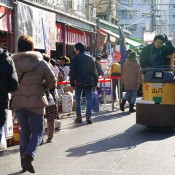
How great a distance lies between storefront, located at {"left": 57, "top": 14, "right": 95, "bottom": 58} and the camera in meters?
19.8

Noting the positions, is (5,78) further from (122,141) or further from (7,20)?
(7,20)

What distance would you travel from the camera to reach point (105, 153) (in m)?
7.83

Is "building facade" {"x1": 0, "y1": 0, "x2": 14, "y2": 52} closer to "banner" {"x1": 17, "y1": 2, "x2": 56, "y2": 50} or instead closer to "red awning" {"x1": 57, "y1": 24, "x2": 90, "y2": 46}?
"banner" {"x1": 17, "y1": 2, "x2": 56, "y2": 50}

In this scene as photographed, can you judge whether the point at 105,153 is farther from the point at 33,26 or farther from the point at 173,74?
the point at 33,26

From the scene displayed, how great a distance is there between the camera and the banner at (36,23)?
14.0 metres

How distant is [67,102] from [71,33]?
9.12 metres

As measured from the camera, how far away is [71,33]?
2191cm

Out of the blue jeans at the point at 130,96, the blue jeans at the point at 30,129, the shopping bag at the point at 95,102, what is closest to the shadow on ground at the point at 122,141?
the blue jeans at the point at 30,129

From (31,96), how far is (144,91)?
4.17 metres

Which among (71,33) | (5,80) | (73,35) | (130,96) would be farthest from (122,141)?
(73,35)

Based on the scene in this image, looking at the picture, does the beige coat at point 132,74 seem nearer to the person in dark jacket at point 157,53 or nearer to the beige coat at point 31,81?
the person in dark jacket at point 157,53

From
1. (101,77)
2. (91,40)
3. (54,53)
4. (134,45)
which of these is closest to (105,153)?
(101,77)

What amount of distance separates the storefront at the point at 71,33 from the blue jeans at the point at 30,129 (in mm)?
12604

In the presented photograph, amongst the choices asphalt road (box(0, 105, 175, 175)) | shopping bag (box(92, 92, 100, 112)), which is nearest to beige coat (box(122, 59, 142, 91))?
shopping bag (box(92, 92, 100, 112))
